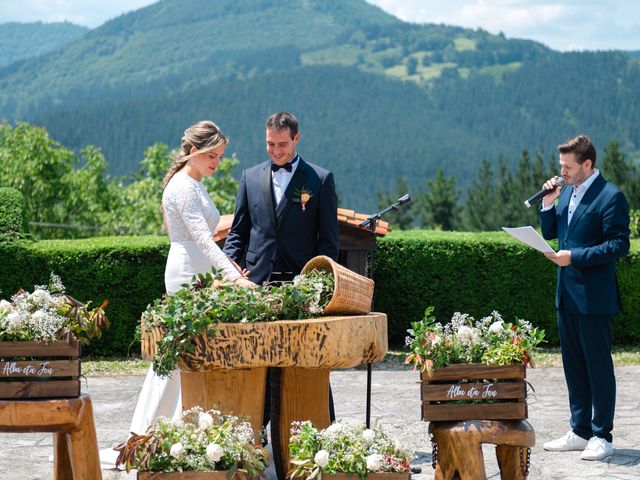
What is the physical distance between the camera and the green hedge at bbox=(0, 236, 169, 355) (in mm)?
11445

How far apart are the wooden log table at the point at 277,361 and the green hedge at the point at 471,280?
6.39 m

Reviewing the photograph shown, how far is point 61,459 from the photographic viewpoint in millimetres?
5340

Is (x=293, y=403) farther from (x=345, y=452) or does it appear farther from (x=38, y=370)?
(x=38, y=370)

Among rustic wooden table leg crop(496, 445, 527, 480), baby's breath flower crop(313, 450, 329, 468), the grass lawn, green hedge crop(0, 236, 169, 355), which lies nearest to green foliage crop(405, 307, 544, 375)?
rustic wooden table leg crop(496, 445, 527, 480)

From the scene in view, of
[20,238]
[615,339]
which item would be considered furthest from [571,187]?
[20,238]

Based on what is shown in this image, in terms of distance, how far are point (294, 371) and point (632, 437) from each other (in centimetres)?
289

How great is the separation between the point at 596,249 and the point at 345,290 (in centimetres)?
211

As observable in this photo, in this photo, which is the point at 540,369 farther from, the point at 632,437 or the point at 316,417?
the point at 316,417

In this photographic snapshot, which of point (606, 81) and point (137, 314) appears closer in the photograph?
point (137, 314)

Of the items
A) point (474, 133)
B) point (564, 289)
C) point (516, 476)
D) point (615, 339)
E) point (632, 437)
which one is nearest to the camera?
point (516, 476)

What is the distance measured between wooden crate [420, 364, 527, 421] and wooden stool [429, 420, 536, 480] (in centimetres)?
5

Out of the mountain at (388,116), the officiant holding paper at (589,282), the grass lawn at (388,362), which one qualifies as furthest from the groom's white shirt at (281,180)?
the mountain at (388,116)

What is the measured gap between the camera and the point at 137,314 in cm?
1158

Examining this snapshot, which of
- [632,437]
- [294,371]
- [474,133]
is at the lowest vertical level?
[632,437]
